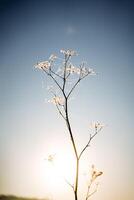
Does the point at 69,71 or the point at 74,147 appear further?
the point at 69,71

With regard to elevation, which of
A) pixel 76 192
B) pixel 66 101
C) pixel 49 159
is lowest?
pixel 76 192

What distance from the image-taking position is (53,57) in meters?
14.3

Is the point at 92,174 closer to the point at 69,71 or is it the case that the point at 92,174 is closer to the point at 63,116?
the point at 63,116

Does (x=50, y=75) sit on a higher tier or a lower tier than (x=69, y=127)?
higher

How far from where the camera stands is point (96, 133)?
14250 mm

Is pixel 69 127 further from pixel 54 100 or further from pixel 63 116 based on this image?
pixel 54 100

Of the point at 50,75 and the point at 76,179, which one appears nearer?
the point at 76,179

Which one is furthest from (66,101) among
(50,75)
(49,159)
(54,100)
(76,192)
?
(76,192)

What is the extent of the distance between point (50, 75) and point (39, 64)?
74cm

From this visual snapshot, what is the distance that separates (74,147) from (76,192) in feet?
5.98

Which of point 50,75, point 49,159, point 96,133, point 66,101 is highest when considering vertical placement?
point 50,75

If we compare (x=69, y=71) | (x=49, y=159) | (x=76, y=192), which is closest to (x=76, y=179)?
(x=76, y=192)

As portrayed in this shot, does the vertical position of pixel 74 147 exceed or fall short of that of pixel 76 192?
it exceeds it

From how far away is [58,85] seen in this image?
14586mm
